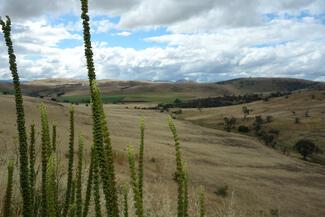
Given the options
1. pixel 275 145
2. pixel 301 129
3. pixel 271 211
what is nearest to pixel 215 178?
pixel 271 211

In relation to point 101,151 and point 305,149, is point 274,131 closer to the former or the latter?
point 305,149

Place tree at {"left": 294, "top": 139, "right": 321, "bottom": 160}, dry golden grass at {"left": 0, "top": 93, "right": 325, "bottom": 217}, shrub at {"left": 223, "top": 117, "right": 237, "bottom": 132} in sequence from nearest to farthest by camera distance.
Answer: dry golden grass at {"left": 0, "top": 93, "right": 325, "bottom": 217}
tree at {"left": 294, "top": 139, "right": 321, "bottom": 160}
shrub at {"left": 223, "top": 117, "right": 237, "bottom": 132}

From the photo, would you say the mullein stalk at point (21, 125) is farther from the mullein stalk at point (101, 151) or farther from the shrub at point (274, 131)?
the shrub at point (274, 131)

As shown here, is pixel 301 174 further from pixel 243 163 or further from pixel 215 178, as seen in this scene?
pixel 215 178

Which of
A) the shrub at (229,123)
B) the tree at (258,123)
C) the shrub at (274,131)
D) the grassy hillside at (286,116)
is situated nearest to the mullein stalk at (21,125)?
the grassy hillside at (286,116)

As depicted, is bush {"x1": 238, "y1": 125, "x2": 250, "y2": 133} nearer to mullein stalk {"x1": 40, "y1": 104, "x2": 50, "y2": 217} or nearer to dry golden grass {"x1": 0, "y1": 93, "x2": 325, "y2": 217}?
dry golden grass {"x1": 0, "y1": 93, "x2": 325, "y2": 217}

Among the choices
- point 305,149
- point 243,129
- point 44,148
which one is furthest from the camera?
point 243,129

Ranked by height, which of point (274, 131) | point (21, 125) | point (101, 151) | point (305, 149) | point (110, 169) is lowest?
point (305, 149)

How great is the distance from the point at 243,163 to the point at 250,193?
489 inches

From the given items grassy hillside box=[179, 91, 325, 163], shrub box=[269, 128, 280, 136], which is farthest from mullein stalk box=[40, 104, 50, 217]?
shrub box=[269, 128, 280, 136]

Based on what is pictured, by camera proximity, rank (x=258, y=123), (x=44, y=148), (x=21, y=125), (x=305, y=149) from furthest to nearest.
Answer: (x=258, y=123) → (x=305, y=149) → (x=44, y=148) → (x=21, y=125)

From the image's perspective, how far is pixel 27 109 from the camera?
44094 millimetres

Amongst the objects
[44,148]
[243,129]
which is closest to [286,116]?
[243,129]

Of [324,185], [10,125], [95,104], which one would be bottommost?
[324,185]
